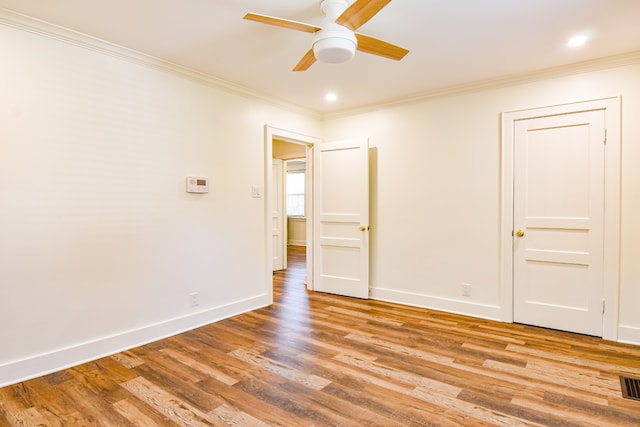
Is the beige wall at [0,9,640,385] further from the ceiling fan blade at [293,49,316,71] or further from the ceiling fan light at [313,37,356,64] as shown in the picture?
the ceiling fan light at [313,37,356,64]

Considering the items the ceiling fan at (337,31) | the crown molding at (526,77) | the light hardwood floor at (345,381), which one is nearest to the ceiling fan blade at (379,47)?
the ceiling fan at (337,31)

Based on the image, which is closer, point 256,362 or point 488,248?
point 256,362

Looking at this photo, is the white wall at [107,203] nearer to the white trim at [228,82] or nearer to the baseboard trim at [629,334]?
the white trim at [228,82]

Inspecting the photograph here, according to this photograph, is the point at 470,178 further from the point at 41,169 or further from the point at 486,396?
the point at 41,169

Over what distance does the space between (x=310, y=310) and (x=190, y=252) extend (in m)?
1.48

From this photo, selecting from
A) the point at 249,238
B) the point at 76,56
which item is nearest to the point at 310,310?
the point at 249,238

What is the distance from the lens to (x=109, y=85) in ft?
9.23

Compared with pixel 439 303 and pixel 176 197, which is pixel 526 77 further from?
pixel 176 197

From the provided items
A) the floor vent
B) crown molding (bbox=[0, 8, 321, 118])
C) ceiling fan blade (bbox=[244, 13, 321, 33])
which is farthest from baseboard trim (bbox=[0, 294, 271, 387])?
the floor vent

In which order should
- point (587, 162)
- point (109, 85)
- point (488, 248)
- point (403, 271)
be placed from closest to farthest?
point (109, 85) < point (587, 162) < point (488, 248) < point (403, 271)

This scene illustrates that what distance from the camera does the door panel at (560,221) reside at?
124 inches

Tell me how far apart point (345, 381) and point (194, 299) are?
1.79m

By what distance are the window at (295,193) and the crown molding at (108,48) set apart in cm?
637

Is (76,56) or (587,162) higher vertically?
(76,56)
